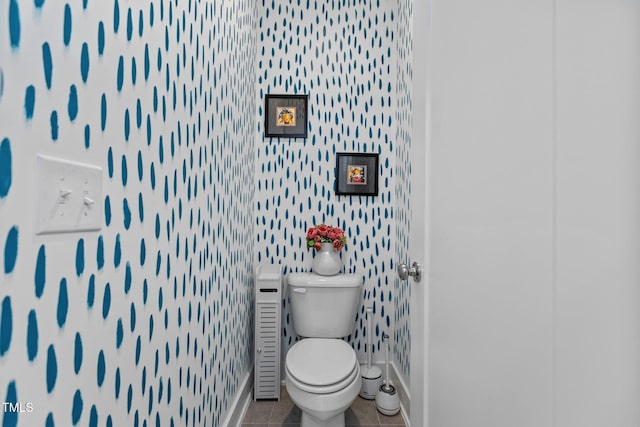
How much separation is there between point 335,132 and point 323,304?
115 cm

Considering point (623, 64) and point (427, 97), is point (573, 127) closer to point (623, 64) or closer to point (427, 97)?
point (623, 64)

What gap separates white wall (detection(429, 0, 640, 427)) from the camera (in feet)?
1.21

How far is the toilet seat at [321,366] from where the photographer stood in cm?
147

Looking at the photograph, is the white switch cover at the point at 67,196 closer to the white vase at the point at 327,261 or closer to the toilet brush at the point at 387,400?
the white vase at the point at 327,261

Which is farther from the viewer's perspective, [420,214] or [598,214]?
[420,214]

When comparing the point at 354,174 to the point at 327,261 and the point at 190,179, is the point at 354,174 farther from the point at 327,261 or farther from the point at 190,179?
the point at 190,179

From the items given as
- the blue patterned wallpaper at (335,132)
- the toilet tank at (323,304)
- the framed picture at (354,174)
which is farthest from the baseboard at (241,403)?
the framed picture at (354,174)

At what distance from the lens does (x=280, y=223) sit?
7.55 ft

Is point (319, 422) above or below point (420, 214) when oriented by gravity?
below

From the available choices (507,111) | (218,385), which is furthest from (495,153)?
(218,385)

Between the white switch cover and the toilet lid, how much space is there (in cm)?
118

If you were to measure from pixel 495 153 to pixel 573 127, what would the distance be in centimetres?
16

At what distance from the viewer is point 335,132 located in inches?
91.4

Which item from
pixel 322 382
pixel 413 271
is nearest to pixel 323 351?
pixel 322 382
